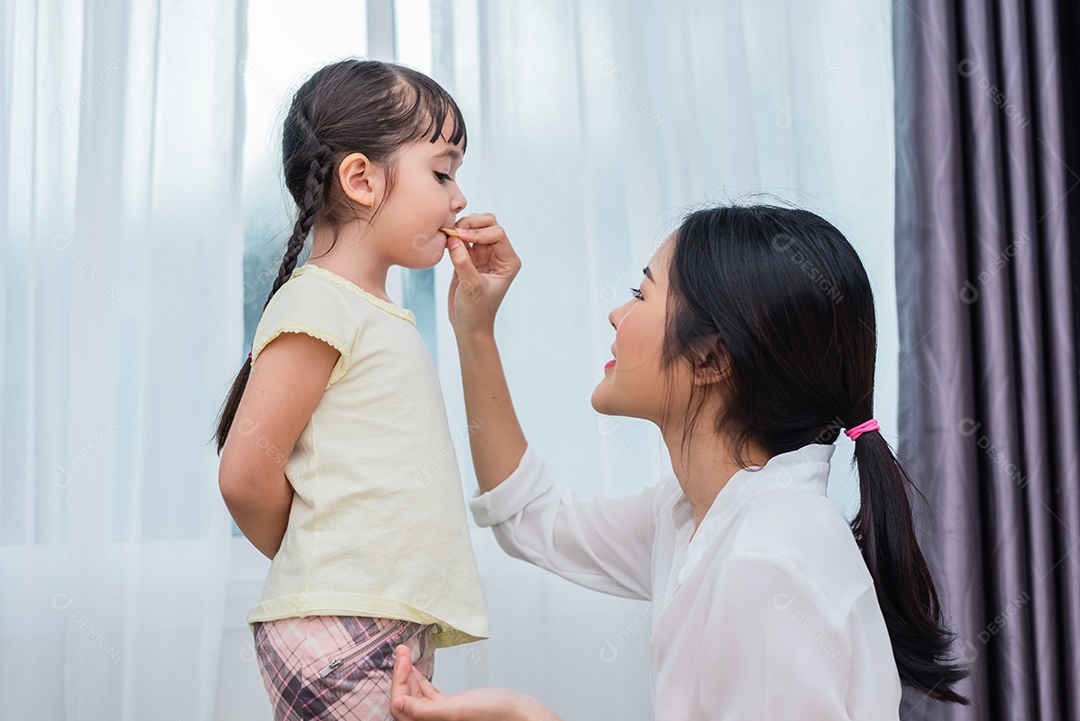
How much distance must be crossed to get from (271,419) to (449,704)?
0.37m

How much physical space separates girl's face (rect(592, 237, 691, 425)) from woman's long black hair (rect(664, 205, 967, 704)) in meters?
0.02

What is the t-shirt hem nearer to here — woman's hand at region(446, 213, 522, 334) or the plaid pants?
the plaid pants

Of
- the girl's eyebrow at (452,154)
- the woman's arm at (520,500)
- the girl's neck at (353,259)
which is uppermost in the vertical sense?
the girl's eyebrow at (452,154)

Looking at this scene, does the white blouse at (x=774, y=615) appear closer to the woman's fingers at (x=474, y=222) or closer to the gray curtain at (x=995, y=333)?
the woman's fingers at (x=474, y=222)

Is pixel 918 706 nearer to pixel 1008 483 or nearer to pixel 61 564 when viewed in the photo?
pixel 1008 483

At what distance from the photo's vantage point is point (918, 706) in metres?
1.73

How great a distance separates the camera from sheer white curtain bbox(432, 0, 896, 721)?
1.77m

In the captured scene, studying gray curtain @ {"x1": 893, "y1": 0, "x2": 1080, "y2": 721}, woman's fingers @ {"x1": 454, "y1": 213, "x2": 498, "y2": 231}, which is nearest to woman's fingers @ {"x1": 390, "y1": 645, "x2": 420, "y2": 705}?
woman's fingers @ {"x1": 454, "y1": 213, "x2": 498, "y2": 231}

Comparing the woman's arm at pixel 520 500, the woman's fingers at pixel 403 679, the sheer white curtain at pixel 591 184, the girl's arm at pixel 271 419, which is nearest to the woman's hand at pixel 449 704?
the woman's fingers at pixel 403 679

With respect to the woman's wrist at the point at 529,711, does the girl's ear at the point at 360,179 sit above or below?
above

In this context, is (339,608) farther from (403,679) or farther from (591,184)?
(591,184)

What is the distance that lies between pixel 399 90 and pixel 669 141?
767mm

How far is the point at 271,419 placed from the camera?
1.03 meters

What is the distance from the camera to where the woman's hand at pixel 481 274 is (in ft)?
4.21
